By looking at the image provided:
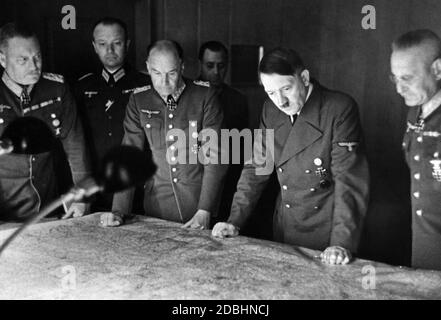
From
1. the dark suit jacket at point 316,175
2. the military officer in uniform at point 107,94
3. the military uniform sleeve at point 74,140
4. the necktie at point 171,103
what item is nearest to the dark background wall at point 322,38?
the military officer in uniform at point 107,94

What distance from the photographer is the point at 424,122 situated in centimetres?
225

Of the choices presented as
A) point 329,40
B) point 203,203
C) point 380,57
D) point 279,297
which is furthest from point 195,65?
point 279,297

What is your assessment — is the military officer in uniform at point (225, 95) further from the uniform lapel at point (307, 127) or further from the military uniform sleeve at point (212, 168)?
the uniform lapel at point (307, 127)

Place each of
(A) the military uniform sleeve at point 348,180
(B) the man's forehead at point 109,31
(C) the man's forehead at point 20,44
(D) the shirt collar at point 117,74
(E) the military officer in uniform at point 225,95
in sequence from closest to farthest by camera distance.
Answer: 1. (A) the military uniform sleeve at point 348,180
2. (C) the man's forehead at point 20,44
3. (B) the man's forehead at point 109,31
4. (D) the shirt collar at point 117,74
5. (E) the military officer in uniform at point 225,95

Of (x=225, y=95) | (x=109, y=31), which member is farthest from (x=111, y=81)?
(x=225, y=95)

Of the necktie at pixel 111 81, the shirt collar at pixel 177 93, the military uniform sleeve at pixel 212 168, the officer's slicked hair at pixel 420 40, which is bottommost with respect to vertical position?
the military uniform sleeve at pixel 212 168

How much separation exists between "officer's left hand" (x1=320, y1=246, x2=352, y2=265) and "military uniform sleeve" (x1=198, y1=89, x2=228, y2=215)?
2.68ft

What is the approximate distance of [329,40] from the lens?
461 centimetres

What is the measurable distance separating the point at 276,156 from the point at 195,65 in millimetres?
2436

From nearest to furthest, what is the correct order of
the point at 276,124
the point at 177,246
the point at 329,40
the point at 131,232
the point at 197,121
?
the point at 177,246
the point at 131,232
the point at 276,124
the point at 197,121
the point at 329,40

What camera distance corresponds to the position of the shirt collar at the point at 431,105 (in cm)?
224

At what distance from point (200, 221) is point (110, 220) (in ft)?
1.38

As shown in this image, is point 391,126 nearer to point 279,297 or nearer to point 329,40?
point 329,40

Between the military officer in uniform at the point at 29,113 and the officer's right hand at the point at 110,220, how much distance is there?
0.42 meters
